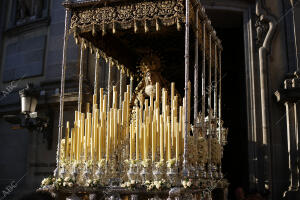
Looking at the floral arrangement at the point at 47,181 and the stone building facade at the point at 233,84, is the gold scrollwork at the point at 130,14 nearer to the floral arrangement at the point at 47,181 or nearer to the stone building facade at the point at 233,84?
the stone building facade at the point at 233,84

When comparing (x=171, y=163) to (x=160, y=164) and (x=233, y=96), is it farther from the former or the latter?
(x=233, y=96)

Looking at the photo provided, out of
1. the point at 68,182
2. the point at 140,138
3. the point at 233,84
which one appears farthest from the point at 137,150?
the point at 233,84

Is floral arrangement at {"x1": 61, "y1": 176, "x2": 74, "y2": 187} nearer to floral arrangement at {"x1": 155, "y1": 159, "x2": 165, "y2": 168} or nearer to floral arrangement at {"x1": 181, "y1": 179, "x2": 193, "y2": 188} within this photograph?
floral arrangement at {"x1": 155, "y1": 159, "x2": 165, "y2": 168}

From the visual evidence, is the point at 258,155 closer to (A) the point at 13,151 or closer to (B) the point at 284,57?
(B) the point at 284,57

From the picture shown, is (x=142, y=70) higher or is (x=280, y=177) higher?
(x=142, y=70)

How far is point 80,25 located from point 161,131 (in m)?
2.21

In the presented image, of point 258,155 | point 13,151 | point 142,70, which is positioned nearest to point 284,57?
point 258,155

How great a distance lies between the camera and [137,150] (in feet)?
19.9

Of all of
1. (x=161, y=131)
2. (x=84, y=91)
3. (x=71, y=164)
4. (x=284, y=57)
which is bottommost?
(x=71, y=164)

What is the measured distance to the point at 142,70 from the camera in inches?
316

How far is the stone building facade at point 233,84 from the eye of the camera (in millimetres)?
7699

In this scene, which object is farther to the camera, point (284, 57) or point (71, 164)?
point (284, 57)

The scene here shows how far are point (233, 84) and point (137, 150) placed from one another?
16.3 ft

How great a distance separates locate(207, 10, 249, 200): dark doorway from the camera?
935 centimetres
